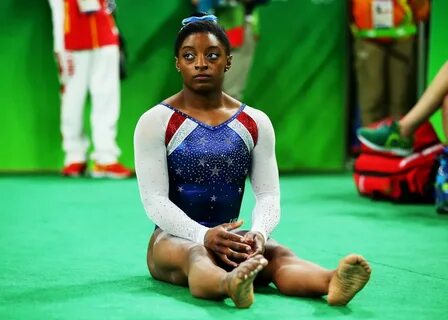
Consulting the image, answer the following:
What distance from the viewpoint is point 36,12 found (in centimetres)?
796

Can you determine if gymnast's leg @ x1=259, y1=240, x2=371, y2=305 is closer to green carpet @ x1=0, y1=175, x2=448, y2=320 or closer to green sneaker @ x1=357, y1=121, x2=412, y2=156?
green carpet @ x1=0, y1=175, x2=448, y2=320

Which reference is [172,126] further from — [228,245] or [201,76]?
[228,245]

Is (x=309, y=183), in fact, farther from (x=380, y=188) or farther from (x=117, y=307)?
(x=117, y=307)

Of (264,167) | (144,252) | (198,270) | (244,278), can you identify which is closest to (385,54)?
(144,252)

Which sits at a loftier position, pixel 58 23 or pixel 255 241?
pixel 58 23

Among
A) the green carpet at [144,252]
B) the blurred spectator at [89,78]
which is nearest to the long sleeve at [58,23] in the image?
the blurred spectator at [89,78]

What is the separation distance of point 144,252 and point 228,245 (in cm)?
121

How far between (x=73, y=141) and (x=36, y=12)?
1.09 metres

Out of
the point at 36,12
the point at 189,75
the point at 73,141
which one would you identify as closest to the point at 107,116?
the point at 73,141

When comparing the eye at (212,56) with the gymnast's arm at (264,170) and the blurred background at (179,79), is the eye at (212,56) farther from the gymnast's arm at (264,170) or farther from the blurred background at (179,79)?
the blurred background at (179,79)

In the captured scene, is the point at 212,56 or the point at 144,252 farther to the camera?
the point at 144,252

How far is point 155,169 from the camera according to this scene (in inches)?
138

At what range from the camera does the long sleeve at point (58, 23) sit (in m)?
7.53

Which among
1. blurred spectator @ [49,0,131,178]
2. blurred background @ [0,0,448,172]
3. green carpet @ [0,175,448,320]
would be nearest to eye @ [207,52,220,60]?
green carpet @ [0,175,448,320]
